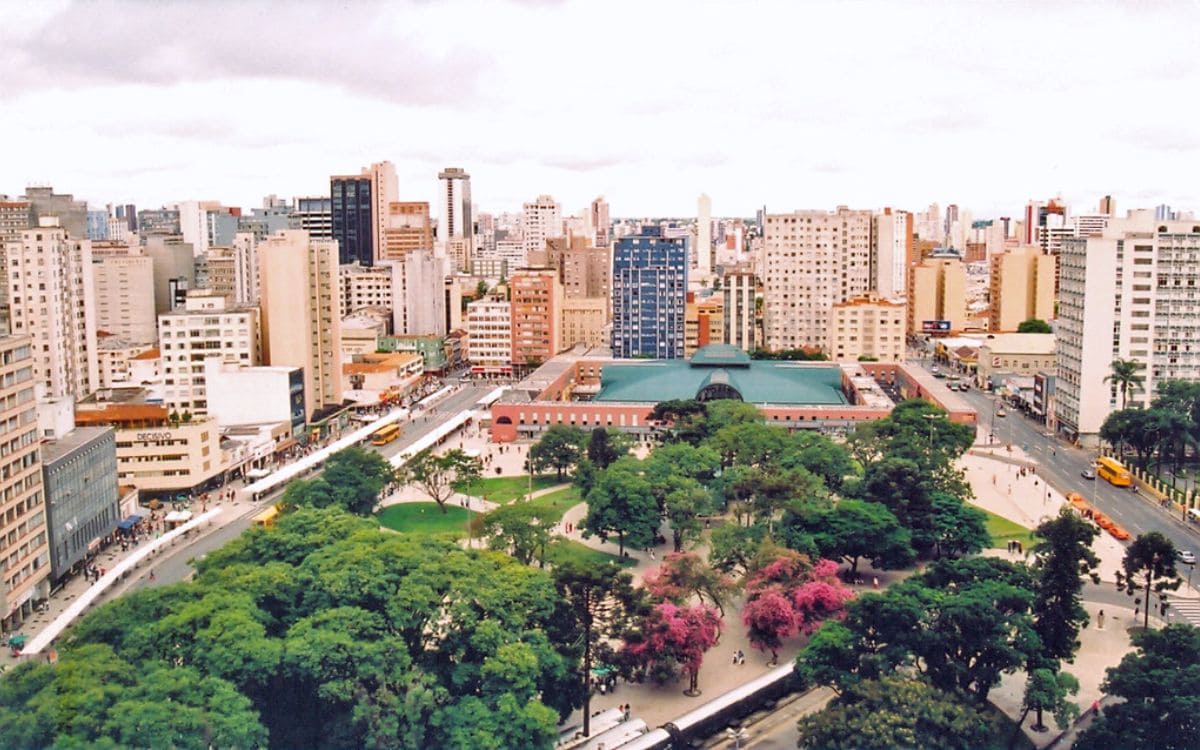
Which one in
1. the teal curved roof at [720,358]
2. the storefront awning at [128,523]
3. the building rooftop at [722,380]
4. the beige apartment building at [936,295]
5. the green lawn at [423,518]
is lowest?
the green lawn at [423,518]

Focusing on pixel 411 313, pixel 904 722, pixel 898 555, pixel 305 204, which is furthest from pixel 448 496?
pixel 305 204

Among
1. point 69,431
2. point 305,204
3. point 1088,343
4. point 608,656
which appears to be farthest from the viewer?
point 305,204

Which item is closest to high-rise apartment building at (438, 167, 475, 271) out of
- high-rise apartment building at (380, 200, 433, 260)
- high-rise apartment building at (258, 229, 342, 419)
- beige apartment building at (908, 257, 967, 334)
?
high-rise apartment building at (380, 200, 433, 260)

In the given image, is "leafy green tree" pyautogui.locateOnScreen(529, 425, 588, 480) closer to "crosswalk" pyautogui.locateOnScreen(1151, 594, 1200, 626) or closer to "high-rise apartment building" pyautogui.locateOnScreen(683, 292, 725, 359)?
"crosswalk" pyautogui.locateOnScreen(1151, 594, 1200, 626)

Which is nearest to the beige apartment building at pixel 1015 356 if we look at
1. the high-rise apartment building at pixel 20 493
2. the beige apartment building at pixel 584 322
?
the beige apartment building at pixel 584 322

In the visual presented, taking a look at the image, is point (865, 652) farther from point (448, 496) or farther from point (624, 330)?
point (624, 330)

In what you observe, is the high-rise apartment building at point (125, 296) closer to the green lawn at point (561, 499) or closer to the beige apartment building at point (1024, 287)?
the green lawn at point (561, 499)
